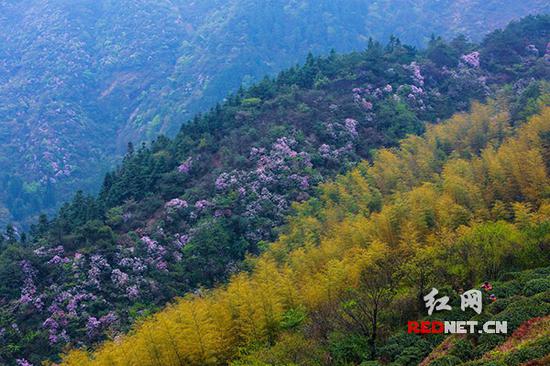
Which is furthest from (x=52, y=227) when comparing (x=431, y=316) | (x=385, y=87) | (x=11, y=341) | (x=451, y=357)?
(x=385, y=87)

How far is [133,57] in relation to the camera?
104438mm

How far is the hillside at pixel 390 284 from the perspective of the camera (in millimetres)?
17703

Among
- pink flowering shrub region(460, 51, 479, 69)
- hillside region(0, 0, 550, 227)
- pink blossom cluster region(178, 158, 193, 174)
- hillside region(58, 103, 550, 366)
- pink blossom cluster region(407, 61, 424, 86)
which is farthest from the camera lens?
hillside region(0, 0, 550, 227)

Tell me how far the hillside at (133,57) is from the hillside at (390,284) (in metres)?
55.9

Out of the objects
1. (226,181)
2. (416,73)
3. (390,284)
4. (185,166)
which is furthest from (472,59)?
(390,284)

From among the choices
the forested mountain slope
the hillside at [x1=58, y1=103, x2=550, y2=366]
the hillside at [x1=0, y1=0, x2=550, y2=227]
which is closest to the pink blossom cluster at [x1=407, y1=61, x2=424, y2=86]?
the forested mountain slope

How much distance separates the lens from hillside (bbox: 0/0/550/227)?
80.2 m

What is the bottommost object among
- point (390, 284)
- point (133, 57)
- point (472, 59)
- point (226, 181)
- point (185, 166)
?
point (390, 284)

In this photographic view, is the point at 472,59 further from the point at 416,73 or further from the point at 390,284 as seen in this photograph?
the point at 390,284

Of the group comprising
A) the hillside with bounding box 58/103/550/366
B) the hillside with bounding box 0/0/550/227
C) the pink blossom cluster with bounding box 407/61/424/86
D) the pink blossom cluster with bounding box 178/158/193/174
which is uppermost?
the hillside with bounding box 0/0/550/227

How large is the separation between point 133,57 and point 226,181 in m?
72.7

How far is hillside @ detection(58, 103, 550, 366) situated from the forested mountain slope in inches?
211

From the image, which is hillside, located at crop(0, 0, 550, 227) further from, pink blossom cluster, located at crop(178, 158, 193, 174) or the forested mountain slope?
pink blossom cluster, located at crop(178, 158, 193, 174)

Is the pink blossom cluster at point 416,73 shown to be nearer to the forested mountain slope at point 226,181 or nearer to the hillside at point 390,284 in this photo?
the forested mountain slope at point 226,181
